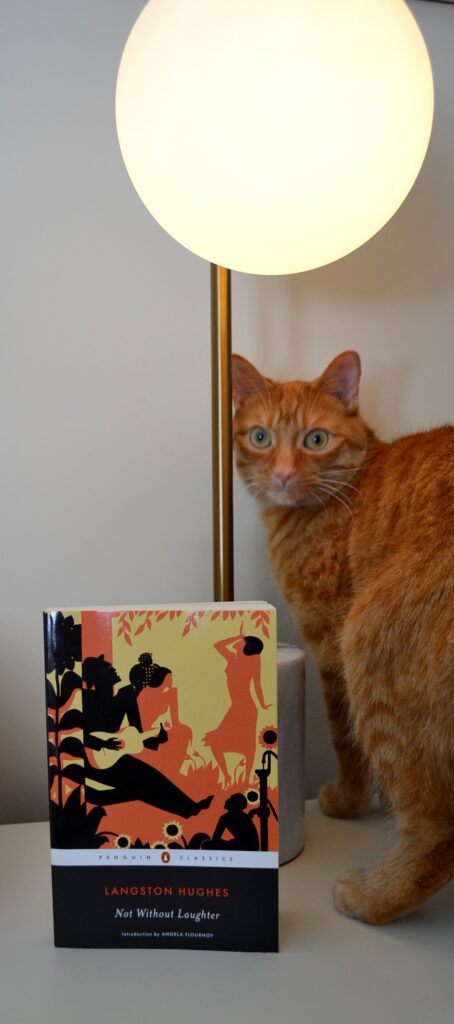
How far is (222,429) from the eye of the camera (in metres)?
0.91

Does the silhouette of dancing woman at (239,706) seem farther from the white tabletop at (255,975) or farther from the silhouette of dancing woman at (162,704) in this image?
the white tabletop at (255,975)

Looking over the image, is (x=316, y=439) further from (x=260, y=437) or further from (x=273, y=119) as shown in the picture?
(x=273, y=119)

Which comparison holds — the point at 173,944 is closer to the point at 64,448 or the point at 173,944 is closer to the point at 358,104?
the point at 64,448

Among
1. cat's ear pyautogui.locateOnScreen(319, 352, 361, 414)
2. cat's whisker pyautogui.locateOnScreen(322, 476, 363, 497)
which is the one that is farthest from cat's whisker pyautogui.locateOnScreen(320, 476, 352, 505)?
cat's ear pyautogui.locateOnScreen(319, 352, 361, 414)

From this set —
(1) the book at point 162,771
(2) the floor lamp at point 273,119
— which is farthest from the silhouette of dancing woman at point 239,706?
(2) the floor lamp at point 273,119

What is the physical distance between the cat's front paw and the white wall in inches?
7.6

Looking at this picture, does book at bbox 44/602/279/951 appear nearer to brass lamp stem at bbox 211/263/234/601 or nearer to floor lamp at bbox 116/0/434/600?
brass lamp stem at bbox 211/263/234/601

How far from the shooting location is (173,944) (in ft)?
2.33

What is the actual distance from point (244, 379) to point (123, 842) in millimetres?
619

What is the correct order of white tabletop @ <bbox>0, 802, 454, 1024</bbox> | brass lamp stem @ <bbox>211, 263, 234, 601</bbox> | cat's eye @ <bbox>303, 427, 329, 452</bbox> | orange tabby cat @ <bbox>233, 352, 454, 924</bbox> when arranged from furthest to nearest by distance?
cat's eye @ <bbox>303, 427, 329, 452</bbox> → brass lamp stem @ <bbox>211, 263, 234, 601</bbox> → orange tabby cat @ <bbox>233, 352, 454, 924</bbox> → white tabletop @ <bbox>0, 802, 454, 1024</bbox>

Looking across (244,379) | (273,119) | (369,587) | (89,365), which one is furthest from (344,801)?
(273,119)

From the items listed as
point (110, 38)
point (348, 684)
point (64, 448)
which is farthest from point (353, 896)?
point (110, 38)

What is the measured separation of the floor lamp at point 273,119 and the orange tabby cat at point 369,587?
265 millimetres

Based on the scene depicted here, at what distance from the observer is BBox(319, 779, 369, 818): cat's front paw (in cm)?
104
